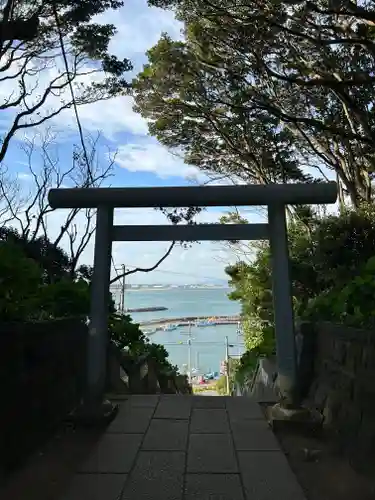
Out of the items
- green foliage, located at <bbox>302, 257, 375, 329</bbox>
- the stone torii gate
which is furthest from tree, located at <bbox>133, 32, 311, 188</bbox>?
green foliage, located at <bbox>302, 257, 375, 329</bbox>

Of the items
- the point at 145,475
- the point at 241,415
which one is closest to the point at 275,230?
the point at 241,415

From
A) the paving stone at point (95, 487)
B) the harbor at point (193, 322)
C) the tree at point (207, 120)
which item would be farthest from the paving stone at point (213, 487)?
the tree at point (207, 120)

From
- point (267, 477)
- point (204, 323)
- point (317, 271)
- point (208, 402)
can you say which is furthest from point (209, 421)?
point (204, 323)

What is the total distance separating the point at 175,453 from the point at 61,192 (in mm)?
2225

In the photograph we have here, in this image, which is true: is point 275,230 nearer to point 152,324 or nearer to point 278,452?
point 278,452

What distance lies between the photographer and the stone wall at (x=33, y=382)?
2.57 meters

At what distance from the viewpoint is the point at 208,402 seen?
15.5 ft

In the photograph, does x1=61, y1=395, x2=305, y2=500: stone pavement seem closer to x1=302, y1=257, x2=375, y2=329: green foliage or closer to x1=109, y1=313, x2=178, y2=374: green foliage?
x1=302, y1=257, x2=375, y2=329: green foliage

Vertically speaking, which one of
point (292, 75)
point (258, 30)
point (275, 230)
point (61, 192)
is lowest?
point (275, 230)

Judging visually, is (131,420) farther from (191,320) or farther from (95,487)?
(191,320)

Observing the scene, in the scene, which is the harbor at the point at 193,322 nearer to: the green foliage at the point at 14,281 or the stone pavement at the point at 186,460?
the stone pavement at the point at 186,460

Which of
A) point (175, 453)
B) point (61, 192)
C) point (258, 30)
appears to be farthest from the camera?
point (258, 30)

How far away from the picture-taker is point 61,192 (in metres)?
4.08

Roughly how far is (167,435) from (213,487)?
3.40ft
